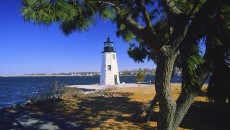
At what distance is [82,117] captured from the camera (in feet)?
39.9

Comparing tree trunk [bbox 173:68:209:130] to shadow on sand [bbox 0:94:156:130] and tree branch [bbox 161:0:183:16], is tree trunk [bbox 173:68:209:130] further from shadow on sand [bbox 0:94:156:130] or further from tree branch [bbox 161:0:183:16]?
shadow on sand [bbox 0:94:156:130]

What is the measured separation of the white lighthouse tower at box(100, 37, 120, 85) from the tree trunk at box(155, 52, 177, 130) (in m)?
30.5

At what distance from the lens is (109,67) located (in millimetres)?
38000

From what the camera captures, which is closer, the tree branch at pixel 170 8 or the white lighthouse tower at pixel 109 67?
the tree branch at pixel 170 8

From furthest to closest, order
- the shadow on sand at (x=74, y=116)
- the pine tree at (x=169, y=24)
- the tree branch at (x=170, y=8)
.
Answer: the shadow on sand at (x=74, y=116)
the tree branch at (x=170, y=8)
the pine tree at (x=169, y=24)

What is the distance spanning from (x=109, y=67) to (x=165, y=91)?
103 feet

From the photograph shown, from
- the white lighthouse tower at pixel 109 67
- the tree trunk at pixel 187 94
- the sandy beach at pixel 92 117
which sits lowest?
the sandy beach at pixel 92 117

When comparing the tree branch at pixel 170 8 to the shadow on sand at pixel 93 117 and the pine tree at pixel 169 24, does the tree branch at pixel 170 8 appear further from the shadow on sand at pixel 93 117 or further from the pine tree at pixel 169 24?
the shadow on sand at pixel 93 117

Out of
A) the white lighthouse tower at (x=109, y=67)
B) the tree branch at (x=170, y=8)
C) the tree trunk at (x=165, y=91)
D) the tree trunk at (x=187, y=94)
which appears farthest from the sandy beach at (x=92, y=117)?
the white lighthouse tower at (x=109, y=67)

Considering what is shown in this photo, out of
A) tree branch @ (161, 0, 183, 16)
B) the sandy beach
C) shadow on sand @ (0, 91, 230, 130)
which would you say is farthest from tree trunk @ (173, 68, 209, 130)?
the sandy beach

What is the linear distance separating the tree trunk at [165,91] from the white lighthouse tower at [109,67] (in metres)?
30.5

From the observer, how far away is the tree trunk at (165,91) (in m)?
6.65

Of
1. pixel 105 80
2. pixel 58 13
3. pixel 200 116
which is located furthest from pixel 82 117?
pixel 105 80

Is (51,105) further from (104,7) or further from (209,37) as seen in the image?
(209,37)
